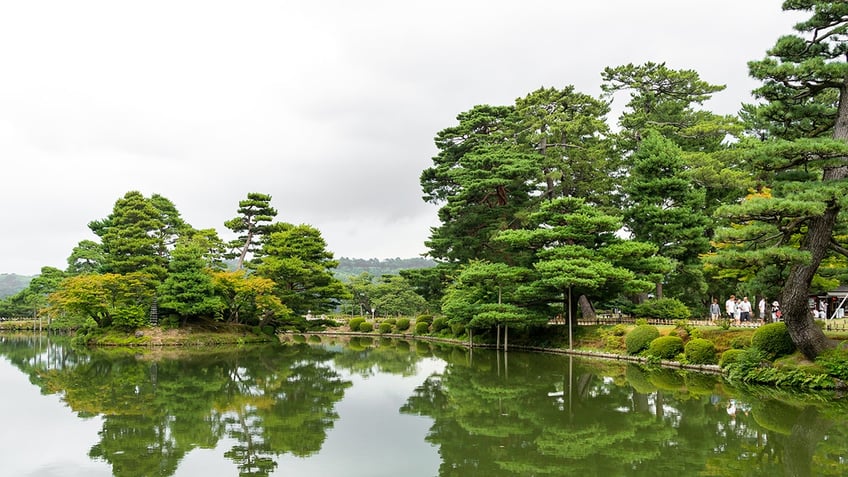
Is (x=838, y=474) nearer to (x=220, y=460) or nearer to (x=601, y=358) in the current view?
(x=220, y=460)

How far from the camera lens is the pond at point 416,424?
7176mm

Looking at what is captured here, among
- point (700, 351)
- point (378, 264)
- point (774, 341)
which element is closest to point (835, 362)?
point (774, 341)

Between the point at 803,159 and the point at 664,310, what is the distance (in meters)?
11.4

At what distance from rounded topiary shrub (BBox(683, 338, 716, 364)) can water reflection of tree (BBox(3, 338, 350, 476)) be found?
1003 centimetres

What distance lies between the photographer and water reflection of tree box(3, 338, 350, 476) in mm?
7844

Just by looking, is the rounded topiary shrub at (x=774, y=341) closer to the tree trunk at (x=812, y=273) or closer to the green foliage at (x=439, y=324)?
the tree trunk at (x=812, y=273)

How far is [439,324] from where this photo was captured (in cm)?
3303

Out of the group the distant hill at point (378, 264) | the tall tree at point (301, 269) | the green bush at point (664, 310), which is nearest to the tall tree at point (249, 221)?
the tall tree at point (301, 269)

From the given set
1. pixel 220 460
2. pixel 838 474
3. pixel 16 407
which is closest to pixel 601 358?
pixel 838 474

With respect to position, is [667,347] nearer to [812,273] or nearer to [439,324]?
[812,273]

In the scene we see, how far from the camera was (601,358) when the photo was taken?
65.5 ft

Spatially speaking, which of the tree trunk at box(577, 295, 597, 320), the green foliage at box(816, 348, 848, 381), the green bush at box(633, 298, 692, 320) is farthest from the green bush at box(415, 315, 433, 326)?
the green foliage at box(816, 348, 848, 381)

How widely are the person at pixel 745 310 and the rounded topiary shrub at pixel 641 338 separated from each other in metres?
2.99

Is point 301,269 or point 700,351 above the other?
point 301,269
